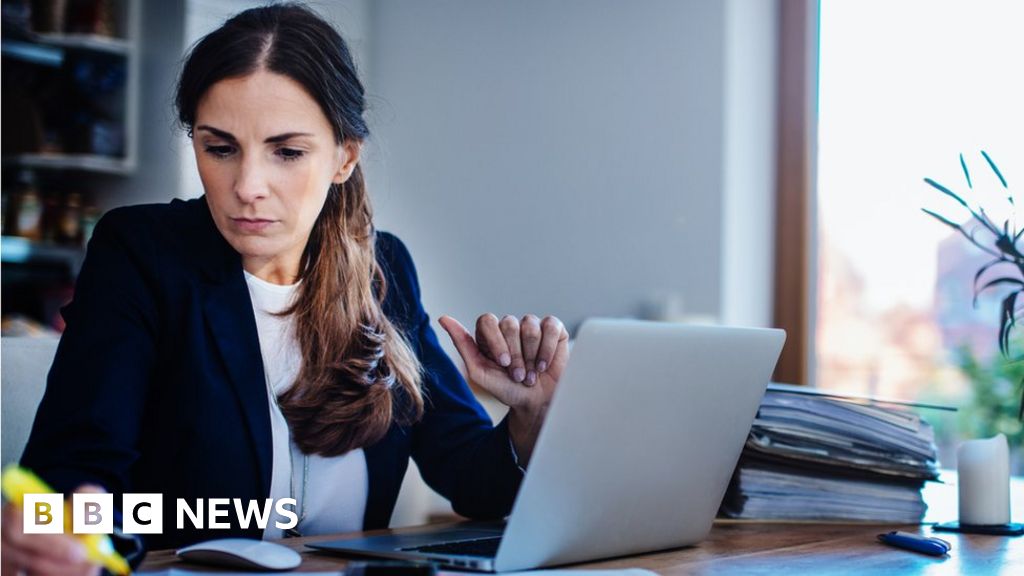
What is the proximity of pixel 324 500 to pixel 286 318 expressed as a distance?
0.73 ft

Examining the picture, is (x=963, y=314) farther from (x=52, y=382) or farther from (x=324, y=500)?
(x=52, y=382)

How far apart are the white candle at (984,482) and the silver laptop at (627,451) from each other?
1.26 ft

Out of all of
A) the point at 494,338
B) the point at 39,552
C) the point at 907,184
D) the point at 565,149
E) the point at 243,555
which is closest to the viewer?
the point at 39,552

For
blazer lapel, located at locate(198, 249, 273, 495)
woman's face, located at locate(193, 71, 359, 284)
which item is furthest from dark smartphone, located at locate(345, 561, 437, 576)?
woman's face, located at locate(193, 71, 359, 284)

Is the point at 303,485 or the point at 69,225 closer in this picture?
the point at 303,485

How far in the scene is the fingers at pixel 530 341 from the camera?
1.27m

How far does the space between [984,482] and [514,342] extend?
21.9 inches

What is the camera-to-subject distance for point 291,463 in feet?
4.46

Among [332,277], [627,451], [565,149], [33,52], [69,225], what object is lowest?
[627,451]

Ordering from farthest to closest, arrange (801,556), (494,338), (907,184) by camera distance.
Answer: (907,184) < (494,338) < (801,556)

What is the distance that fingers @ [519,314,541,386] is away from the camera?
1.27m

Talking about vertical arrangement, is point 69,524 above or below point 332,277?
below

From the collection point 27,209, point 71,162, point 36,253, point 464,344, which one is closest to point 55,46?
point 71,162

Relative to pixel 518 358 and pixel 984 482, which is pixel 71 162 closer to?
pixel 518 358
